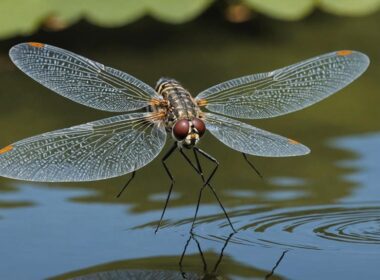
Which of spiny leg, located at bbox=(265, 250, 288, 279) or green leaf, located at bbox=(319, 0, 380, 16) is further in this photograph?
green leaf, located at bbox=(319, 0, 380, 16)

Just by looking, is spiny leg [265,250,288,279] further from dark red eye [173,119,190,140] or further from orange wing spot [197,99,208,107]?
orange wing spot [197,99,208,107]

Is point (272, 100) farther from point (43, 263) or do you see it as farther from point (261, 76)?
point (43, 263)

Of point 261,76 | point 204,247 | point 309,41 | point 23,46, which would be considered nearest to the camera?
point 204,247

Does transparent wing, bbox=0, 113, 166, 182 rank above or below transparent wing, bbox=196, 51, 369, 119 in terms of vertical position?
below

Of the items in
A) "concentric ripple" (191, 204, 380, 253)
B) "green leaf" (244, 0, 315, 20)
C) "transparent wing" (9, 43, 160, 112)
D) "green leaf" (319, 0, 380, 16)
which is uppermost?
"green leaf" (319, 0, 380, 16)

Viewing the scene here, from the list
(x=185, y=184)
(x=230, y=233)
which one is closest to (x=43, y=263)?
(x=230, y=233)

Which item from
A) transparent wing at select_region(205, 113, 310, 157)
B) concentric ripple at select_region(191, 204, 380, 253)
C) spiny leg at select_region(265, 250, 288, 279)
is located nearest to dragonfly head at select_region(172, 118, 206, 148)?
transparent wing at select_region(205, 113, 310, 157)
